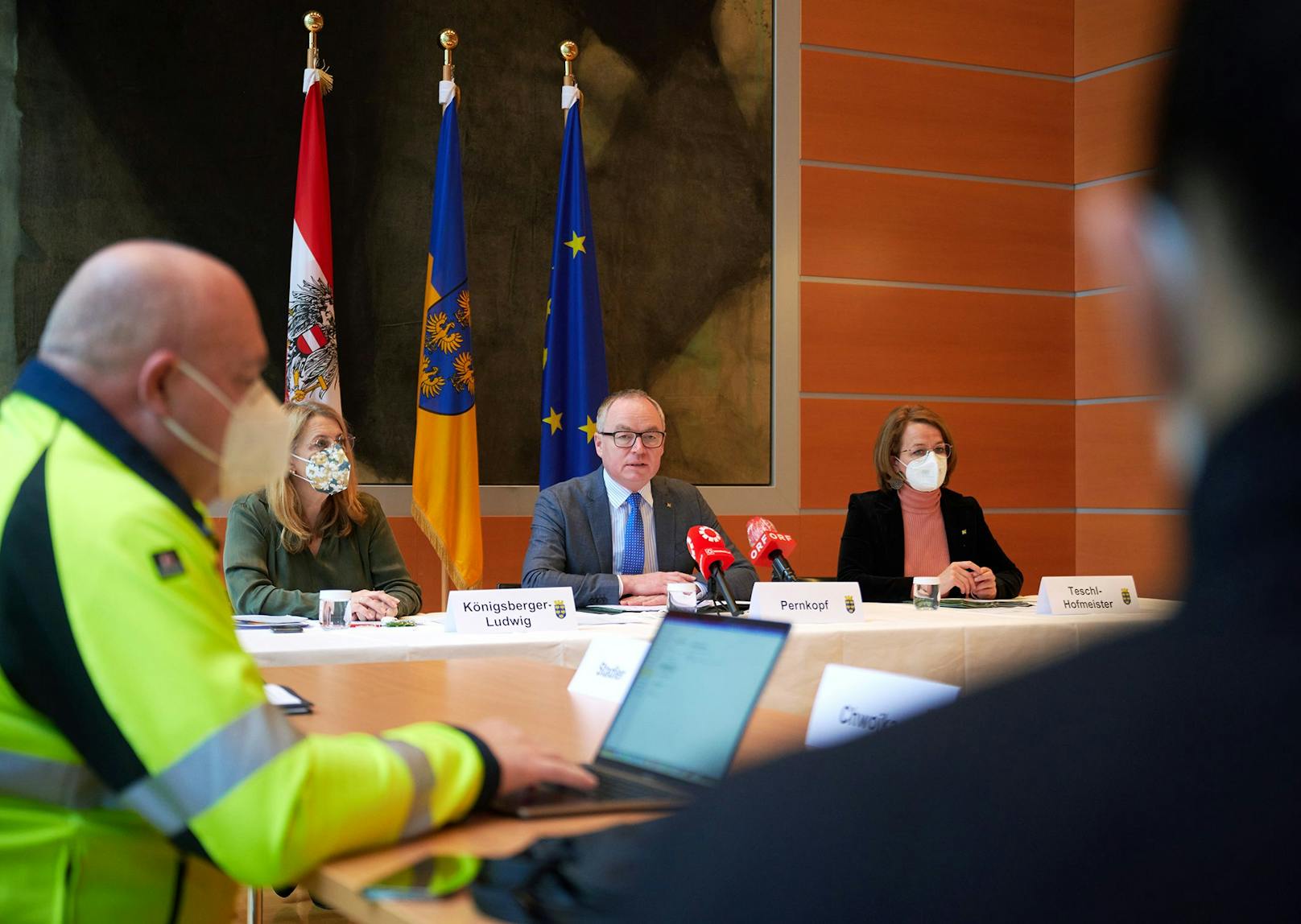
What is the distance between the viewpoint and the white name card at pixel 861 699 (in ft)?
4.51

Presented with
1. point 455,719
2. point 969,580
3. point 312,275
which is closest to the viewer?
point 455,719

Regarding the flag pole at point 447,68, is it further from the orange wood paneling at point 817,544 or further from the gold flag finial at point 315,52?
the orange wood paneling at point 817,544

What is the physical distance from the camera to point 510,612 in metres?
3.49

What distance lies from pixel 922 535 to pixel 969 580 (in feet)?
1.35

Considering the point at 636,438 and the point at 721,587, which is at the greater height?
the point at 636,438

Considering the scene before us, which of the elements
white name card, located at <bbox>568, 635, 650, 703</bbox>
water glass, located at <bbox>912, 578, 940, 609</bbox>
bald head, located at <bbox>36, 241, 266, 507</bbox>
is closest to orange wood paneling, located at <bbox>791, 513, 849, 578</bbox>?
water glass, located at <bbox>912, 578, 940, 609</bbox>

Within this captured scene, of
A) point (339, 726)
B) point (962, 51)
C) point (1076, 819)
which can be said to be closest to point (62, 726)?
point (339, 726)

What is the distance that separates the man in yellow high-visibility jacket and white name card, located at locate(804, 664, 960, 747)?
0.35m

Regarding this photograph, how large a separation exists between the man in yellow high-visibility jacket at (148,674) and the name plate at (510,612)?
214cm

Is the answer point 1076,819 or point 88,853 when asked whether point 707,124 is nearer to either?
point 88,853

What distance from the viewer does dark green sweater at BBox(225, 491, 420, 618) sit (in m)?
3.87

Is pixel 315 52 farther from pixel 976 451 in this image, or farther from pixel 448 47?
pixel 976 451

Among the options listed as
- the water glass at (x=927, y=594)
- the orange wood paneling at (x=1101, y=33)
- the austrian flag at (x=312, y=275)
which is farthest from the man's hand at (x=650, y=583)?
the orange wood paneling at (x=1101, y=33)

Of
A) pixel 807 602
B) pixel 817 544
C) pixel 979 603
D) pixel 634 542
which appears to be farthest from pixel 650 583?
pixel 817 544
